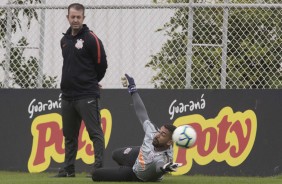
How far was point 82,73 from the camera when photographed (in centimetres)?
980

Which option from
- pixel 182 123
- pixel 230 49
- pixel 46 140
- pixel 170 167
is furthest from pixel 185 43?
pixel 170 167

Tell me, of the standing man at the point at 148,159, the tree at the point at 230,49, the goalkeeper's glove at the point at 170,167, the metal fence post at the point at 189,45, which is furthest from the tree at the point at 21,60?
the goalkeeper's glove at the point at 170,167

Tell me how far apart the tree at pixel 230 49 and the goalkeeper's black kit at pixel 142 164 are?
79.7 inches

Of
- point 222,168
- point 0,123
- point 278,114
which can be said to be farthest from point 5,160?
point 278,114

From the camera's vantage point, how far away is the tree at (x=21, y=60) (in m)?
11.9

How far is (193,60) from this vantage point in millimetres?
11250

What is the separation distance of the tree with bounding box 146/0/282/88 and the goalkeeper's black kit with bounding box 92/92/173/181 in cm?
203

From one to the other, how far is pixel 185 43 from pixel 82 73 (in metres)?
2.05

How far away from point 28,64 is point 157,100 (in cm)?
202

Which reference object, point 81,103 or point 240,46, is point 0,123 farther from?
point 240,46

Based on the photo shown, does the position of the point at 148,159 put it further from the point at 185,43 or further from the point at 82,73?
the point at 185,43

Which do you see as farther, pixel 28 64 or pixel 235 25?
pixel 28 64

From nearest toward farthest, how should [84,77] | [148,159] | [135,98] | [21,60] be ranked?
1. [148,159]
2. [135,98]
3. [84,77]
4. [21,60]

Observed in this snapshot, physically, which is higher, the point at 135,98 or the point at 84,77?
the point at 84,77
